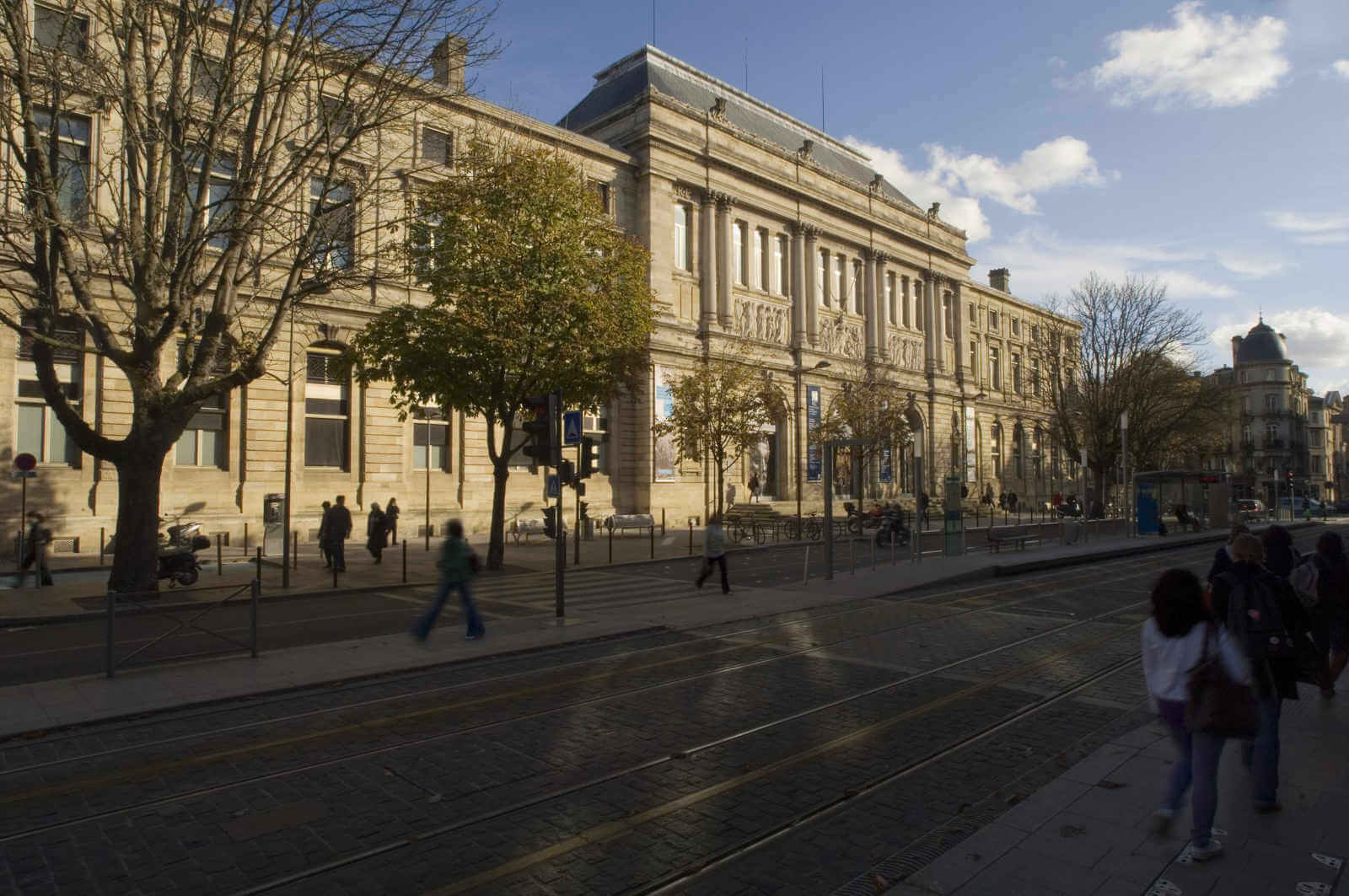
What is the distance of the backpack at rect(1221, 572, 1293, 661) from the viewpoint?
17.2ft

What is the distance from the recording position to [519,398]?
70.0 feet

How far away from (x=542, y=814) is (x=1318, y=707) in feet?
23.2

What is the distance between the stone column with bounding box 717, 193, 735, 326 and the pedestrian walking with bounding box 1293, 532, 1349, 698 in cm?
3766

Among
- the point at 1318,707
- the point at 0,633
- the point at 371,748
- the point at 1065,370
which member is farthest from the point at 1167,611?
the point at 1065,370

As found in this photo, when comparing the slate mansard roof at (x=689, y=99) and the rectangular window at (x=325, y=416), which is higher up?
the slate mansard roof at (x=689, y=99)

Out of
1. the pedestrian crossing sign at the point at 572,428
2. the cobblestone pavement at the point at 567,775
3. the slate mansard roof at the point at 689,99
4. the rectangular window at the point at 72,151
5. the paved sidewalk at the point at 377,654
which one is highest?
the slate mansard roof at the point at 689,99

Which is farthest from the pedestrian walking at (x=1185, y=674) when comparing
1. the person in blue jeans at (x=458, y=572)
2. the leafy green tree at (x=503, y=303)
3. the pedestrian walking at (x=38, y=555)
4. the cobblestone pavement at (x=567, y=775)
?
the pedestrian walking at (x=38, y=555)

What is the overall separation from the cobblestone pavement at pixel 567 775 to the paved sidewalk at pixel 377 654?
41 cm

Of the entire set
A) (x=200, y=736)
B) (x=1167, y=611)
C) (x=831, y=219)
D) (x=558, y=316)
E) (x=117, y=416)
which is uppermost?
(x=831, y=219)

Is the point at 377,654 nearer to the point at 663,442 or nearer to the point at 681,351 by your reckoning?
the point at 663,442

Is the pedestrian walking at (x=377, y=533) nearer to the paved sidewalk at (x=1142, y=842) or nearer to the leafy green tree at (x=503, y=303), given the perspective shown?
Answer: the leafy green tree at (x=503, y=303)

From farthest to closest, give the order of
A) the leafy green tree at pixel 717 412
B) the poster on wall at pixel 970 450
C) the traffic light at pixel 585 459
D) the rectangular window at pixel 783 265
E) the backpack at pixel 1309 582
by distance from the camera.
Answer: the poster on wall at pixel 970 450
the rectangular window at pixel 783 265
the leafy green tree at pixel 717 412
the traffic light at pixel 585 459
the backpack at pixel 1309 582

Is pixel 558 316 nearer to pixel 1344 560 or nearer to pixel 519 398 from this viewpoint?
pixel 519 398

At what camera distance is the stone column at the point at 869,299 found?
5434cm
